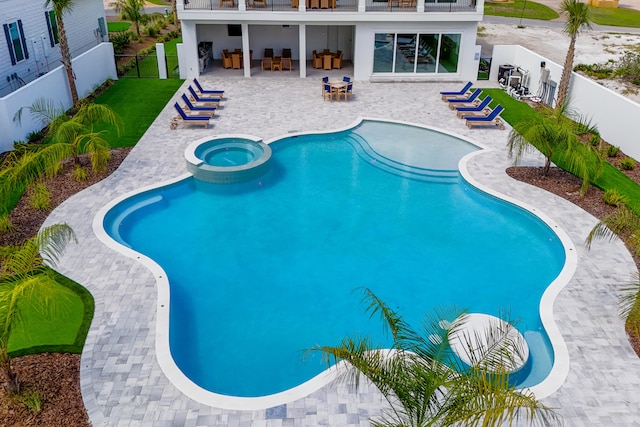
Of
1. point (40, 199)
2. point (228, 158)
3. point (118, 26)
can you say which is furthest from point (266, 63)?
point (118, 26)

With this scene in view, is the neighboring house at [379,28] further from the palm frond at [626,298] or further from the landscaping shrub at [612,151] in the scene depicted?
the palm frond at [626,298]

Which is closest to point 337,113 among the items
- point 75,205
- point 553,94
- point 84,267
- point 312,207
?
point 312,207

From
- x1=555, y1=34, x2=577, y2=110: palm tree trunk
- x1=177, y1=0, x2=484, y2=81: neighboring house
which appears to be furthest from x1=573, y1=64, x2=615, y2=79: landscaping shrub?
x1=555, y1=34, x2=577, y2=110: palm tree trunk

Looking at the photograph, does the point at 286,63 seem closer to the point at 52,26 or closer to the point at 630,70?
the point at 52,26

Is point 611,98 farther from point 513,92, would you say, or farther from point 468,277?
point 468,277

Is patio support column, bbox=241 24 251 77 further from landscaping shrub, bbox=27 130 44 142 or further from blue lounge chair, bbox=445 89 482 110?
landscaping shrub, bbox=27 130 44 142

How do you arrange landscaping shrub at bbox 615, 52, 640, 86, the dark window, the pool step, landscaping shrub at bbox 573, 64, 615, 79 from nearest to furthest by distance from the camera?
the pool step → landscaping shrub at bbox 615, 52, 640, 86 → landscaping shrub at bbox 573, 64, 615, 79 → the dark window
